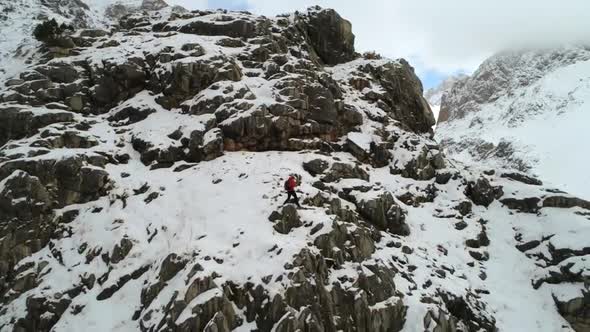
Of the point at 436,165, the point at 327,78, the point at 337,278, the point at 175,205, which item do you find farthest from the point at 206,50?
the point at 337,278

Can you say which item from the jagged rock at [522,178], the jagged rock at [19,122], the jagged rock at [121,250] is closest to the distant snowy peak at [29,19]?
the jagged rock at [19,122]

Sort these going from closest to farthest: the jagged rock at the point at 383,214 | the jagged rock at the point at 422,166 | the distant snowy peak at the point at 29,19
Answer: the jagged rock at the point at 383,214, the jagged rock at the point at 422,166, the distant snowy peak at the point at 29,19

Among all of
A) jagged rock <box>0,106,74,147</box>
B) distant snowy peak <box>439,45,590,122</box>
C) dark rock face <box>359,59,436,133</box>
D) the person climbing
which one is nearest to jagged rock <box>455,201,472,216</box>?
dark rock face <box>359,59,436,133</box>

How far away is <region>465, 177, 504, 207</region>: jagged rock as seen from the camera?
2770cm

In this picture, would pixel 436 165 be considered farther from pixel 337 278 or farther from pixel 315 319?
pixel 315 319

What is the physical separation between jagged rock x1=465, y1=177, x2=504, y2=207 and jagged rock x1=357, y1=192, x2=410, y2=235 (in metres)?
6.59

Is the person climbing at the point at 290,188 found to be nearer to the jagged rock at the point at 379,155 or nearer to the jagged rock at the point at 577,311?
the jagged rock at the point at 379,155

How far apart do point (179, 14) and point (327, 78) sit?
15.8 meters

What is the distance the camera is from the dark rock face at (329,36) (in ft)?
131

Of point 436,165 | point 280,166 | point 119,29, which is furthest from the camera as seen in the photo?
point 119,29

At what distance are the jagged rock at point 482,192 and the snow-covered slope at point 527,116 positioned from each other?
74.1 metres

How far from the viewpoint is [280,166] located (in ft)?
81.9

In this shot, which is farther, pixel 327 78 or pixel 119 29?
pixel 119 29

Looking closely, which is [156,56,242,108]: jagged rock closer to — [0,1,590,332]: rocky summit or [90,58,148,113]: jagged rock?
[0,1,590,332]: rocky summit
